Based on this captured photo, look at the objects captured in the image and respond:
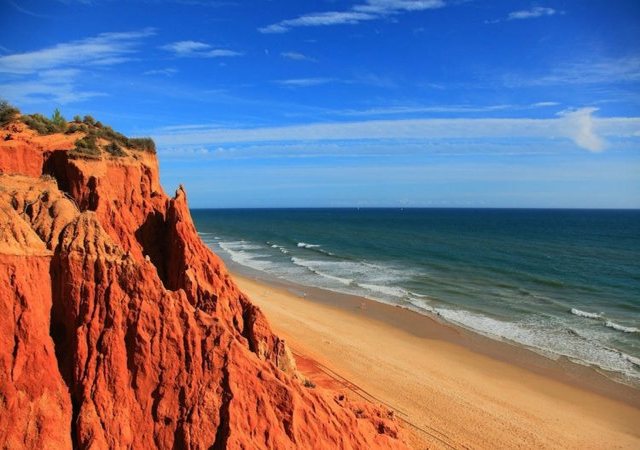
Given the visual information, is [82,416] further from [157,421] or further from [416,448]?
[416,448]

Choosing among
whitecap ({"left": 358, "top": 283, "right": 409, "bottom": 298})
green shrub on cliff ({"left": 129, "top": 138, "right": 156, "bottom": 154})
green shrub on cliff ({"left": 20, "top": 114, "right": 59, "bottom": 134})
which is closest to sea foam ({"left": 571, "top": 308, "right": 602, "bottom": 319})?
whitecap ({"left": 358, "top": 283, "right": 409, "bottom": 298})

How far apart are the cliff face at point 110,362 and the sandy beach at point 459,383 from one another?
8297mm

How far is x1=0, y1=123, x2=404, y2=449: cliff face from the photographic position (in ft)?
27.9

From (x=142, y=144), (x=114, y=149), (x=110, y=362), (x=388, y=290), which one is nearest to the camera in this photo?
(x=110, y=362)

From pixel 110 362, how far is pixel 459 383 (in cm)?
1859

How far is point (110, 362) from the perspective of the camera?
29.8 ft

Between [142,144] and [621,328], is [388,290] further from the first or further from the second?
[142,144]

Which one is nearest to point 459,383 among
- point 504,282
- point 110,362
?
point 110,362

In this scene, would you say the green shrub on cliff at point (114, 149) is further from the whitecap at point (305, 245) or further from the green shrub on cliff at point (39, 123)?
the whitecap at point (305, 245)

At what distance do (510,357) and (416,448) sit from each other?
14.4 meters

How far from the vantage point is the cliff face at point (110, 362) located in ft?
27.9

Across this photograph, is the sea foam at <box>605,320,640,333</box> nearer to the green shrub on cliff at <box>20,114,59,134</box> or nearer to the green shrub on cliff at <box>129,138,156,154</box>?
the green shrub on cliff at <box>129,138,156,154</box>

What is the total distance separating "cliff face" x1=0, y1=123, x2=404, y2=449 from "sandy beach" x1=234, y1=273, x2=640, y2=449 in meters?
8.30

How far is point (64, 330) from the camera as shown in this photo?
927 centimetres
